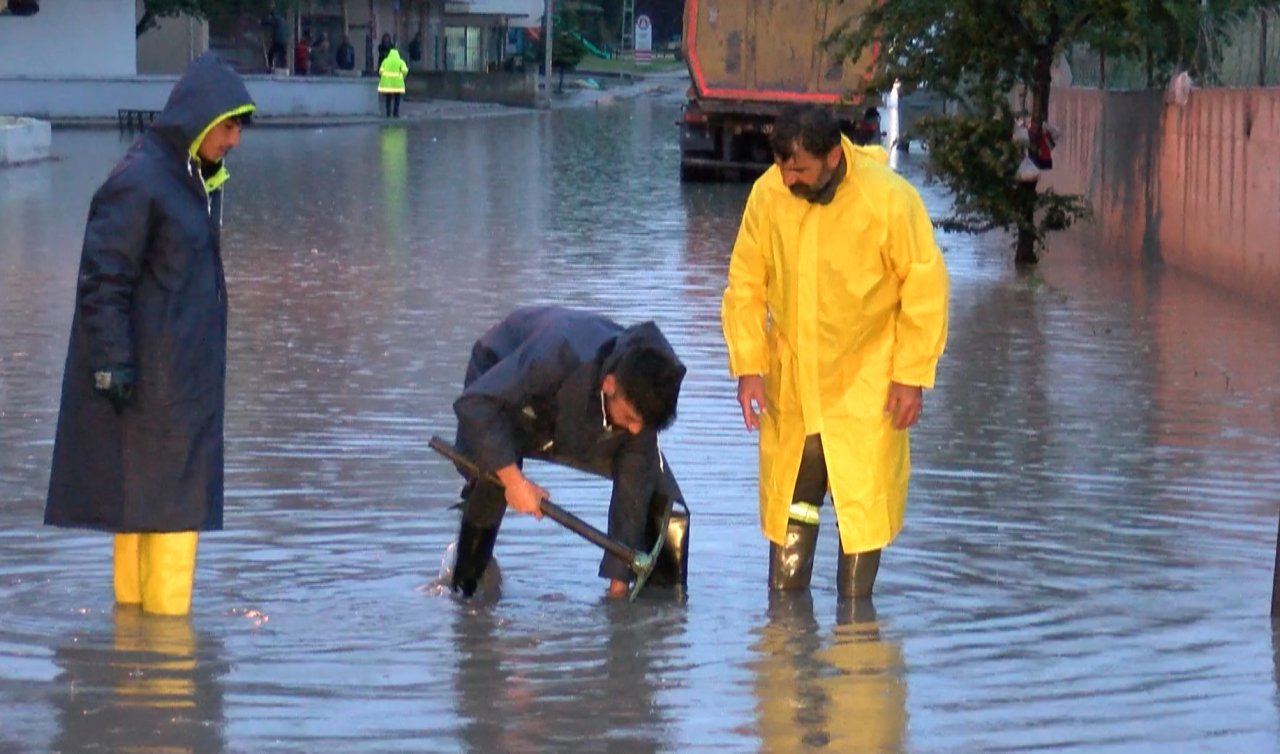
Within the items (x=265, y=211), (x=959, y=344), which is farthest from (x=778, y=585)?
(x=265, y=211)

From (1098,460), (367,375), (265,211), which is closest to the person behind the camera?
(1098,460)

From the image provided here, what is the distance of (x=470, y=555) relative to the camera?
663cm

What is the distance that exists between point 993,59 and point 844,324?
10.3 m

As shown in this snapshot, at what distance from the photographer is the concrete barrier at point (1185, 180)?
46.0 feet

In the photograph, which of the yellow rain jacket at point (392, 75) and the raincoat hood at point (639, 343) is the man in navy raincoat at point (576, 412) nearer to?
the raincoat hood at point (639, 343)

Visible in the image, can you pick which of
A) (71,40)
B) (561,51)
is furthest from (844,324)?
(561,51)

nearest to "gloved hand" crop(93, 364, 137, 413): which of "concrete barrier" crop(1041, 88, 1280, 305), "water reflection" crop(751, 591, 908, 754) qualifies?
"water reflection" crop(751, 591, 908, 754)

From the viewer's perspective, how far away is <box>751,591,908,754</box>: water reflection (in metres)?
5.24

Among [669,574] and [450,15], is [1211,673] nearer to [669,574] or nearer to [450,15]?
[669,574]

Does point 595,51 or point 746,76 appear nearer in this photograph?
point 746,76

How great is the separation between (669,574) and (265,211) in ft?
50.3

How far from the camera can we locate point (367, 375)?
10.8 metres

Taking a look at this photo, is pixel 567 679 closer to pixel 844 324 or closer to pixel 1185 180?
pixel 844 324

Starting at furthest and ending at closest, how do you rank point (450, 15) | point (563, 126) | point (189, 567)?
point (450, 15), point (563, 126), point (189, 567)
